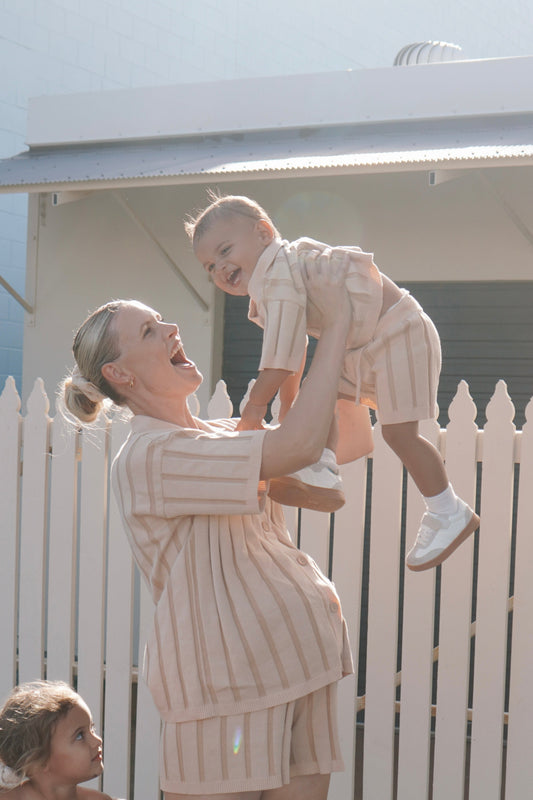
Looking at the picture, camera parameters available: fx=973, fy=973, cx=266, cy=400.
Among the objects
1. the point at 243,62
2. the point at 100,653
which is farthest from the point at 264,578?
the point at 243,62

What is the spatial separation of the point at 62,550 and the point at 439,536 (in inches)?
91.8

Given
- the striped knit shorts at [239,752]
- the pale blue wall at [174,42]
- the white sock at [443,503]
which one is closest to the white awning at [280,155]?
the pale blue wall at [174,42]

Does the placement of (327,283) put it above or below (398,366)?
above

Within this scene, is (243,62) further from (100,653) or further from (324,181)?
(100,653)

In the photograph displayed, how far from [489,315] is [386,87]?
5.22ft

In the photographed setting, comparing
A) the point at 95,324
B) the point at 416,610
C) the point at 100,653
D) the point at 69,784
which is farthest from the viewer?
the point at 100,653

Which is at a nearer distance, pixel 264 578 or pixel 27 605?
pixel 264 578

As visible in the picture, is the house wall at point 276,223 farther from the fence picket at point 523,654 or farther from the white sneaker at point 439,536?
the white sneaker at point 439,536

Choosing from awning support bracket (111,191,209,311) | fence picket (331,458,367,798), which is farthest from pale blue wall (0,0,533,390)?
fence picket (331,458,367,798)

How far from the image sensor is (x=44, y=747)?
9.06 feet

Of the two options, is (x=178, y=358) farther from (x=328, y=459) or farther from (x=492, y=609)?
(x=492, y=609)

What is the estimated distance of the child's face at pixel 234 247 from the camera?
257 cm

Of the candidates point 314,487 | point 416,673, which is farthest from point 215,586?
point 416,673

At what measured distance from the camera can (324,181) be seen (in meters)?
6.25
